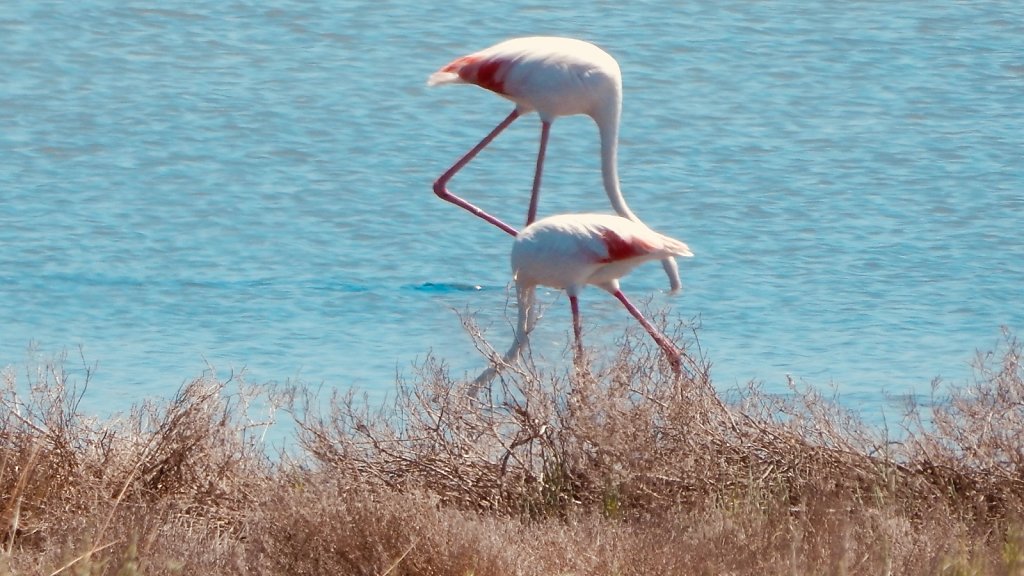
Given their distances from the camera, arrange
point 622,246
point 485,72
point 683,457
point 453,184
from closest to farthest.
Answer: point 683,457 → point 622,246 → point 485,72 → point 453,184

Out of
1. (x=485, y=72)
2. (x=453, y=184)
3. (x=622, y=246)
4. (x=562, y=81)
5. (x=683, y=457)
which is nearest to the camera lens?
(x=683, y=457)

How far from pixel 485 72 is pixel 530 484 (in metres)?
3.16

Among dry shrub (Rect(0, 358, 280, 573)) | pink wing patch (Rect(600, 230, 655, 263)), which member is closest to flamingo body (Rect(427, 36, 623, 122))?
pink wing patch (Rect(600, 230, 655, 263))

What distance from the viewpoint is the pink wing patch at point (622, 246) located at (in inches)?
257

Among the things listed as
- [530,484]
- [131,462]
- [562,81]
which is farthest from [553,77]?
[131,462]

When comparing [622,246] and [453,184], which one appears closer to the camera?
[622,246]

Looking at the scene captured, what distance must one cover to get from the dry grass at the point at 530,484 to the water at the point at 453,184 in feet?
5.18

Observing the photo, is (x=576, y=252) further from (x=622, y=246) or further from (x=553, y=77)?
(x=553, y=77)

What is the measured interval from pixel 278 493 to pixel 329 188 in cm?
621

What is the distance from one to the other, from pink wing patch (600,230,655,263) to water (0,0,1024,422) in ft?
2.44

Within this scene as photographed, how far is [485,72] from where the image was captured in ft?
25.9

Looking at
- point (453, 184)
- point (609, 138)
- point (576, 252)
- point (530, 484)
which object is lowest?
point (453, 184)

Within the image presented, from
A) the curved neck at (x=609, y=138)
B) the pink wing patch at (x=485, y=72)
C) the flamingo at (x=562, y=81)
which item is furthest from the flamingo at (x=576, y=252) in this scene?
the pink wing patch at (x=485, y=72)

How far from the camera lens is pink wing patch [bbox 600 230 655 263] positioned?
21.4ft
